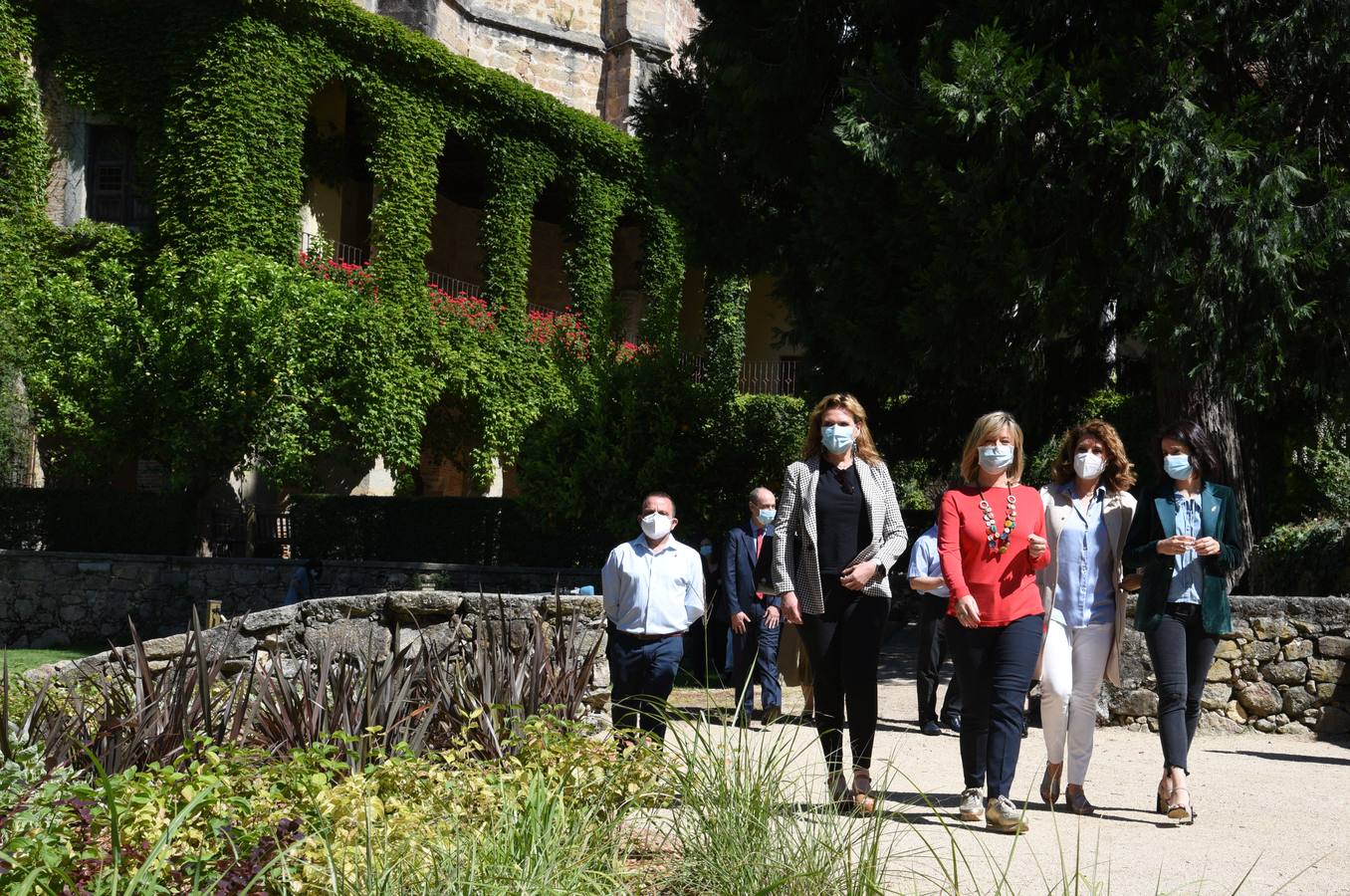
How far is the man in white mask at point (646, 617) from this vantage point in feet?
21.2

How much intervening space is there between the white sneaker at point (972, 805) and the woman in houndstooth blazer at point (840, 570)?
407 millimetres

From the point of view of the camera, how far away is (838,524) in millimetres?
5609

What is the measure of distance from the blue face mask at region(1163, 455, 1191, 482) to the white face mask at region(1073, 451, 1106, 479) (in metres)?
0.30

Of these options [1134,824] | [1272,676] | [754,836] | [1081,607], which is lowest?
[1134,824]

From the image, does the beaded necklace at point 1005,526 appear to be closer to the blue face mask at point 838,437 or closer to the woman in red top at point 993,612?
the woman in red top at point 993,612

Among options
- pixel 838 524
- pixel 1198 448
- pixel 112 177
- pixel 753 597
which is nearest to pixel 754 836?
pixel 838 524

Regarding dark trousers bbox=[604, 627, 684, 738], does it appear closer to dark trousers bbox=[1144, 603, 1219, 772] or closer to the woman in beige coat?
the woman in beige coat

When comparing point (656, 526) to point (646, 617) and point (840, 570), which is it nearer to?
point (646, 617)

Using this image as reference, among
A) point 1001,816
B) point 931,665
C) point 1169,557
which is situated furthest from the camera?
point 931,665

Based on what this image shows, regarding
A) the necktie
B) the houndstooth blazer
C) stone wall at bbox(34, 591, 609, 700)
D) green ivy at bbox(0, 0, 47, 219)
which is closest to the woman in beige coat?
the houndstooth blazer

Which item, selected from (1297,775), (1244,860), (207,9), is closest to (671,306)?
(1297,775)

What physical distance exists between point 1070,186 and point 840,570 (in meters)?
5.95

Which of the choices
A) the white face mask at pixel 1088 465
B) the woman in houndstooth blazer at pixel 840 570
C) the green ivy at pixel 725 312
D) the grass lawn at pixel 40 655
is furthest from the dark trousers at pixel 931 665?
the green ivy at pixel 725 312

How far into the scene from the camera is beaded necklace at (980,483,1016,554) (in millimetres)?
5438
